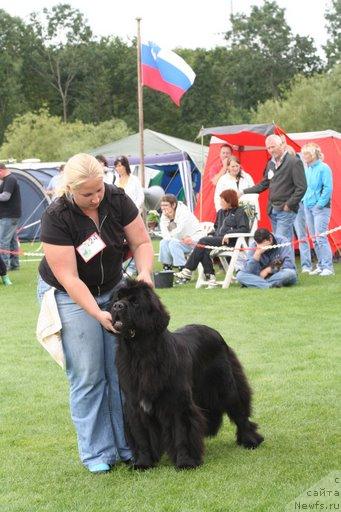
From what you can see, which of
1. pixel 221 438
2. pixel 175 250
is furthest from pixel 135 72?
pixel 221 438

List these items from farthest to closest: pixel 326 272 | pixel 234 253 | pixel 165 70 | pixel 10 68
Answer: pixel 10 68, pixel 165 70, pixel 326 272, pixel 234 253

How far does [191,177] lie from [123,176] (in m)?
13.0

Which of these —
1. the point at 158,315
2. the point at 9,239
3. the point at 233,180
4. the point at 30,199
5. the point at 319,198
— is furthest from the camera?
the point at 30,199

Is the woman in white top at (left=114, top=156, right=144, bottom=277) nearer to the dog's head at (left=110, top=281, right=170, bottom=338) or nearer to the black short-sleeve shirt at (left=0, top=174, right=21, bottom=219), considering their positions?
the black short-sleeve shirt at (left=0, top=174, right=21, bottom=219)

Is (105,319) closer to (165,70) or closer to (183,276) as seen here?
(183,276)

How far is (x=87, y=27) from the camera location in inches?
2771

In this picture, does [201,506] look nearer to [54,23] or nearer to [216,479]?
[216,479]

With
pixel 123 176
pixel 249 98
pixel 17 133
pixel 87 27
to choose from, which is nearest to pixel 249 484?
pixel 123 176

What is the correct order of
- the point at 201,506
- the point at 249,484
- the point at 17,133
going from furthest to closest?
1. the point at 17,133
2. the point at 249,484
3. the point at 201,506

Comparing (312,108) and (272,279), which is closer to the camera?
(272,279)

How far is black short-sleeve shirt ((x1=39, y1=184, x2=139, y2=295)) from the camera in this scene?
14.5 feet

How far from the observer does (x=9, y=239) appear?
14766 millimetres

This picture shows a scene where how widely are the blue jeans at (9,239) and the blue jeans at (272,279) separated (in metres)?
4.59

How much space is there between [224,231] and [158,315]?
7925 mm
